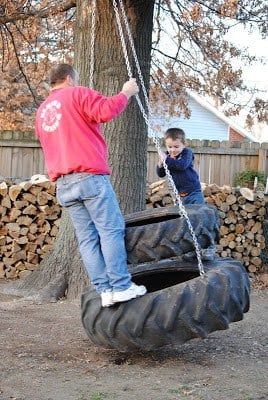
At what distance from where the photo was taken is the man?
181 inches

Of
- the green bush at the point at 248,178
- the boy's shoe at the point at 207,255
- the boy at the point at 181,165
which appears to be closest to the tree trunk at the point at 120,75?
the boy at the point at 181,165

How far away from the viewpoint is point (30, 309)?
274 inches

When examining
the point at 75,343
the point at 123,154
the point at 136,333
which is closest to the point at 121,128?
the point at 123,154

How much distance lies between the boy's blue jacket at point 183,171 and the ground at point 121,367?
1373 mm

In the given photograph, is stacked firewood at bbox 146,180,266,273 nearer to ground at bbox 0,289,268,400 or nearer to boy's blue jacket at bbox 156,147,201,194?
boy's blue jacket at bbox 156,147,201,194

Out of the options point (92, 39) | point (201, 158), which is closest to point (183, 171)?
point (92, 39)

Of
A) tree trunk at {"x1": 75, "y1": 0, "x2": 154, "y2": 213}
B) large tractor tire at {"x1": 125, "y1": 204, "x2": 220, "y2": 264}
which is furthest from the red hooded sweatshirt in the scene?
tree trunk at {"x1": 75, "y1": 0, "x2": 154, "y2": 213}

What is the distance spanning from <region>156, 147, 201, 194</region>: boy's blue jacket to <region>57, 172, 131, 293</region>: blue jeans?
5.53 feet

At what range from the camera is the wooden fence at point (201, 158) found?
14323 mm

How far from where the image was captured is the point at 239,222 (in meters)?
10.2

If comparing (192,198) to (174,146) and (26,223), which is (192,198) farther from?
(26,223)

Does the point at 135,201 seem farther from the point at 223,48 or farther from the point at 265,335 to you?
the point at 223,48

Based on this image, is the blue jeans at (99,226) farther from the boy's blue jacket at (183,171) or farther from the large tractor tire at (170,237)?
the boy's blue jacket at (183,171)

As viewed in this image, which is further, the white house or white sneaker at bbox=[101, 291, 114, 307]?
the white house
